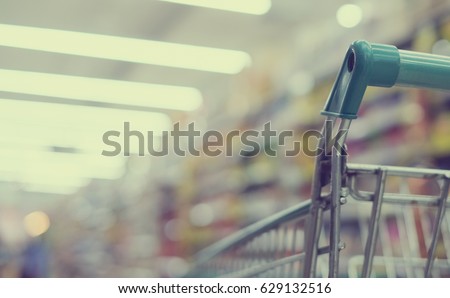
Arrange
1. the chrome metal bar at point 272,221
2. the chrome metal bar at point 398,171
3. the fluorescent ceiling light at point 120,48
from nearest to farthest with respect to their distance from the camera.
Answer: the chrome metal bar at point 398,171 < the chrome metal bar at point 272,221 < the fluorescent ceiling light at point 120,48

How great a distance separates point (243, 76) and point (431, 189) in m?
3.22

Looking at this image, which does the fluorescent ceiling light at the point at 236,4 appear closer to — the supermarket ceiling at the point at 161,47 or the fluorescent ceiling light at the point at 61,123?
the supermarket ceiling at the point at 161,47

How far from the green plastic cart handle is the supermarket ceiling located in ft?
7.64

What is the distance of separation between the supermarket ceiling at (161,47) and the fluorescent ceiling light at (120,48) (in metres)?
0.01

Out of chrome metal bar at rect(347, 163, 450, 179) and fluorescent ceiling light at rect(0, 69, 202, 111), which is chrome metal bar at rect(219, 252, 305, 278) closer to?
chrome metal bar at rect(347, 163, 450, 179)

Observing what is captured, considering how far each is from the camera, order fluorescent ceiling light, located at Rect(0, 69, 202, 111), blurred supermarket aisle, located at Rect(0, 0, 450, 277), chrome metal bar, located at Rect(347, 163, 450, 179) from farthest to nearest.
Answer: fluorescent ceiling light, located at Rect(0, 69, 202, 111), blurred supermarket aisle, located at Rect(0, 0, 450, 277), chrome metal bar, located at Rect(347, 163, 450, 179)

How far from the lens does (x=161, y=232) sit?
7.81 m

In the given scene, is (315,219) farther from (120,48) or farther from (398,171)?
(120,48)

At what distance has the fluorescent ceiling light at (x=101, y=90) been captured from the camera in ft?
21.1

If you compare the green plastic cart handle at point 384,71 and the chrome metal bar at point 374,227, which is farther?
Answer: the chrome metal bar at point 374,227

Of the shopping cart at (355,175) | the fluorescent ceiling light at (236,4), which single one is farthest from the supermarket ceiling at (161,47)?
the shopping cart at (355,175)

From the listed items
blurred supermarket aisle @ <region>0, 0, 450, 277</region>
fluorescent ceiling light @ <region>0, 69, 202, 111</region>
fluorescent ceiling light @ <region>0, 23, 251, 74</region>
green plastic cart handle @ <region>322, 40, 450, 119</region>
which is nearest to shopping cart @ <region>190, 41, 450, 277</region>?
green plastic cart handle @ <region>322, 40, 450, 119</region>

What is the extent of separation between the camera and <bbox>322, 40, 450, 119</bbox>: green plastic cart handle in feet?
2.02
